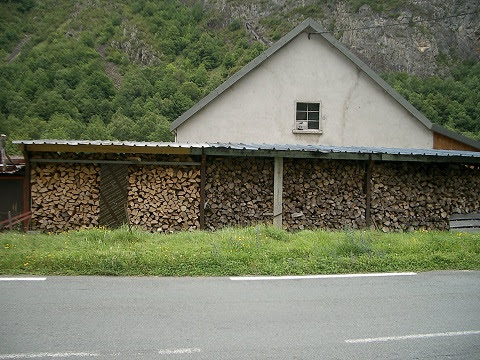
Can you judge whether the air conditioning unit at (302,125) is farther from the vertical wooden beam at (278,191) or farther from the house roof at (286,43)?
the vertical wooden beam at (278,191)

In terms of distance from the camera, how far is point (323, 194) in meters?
13.9

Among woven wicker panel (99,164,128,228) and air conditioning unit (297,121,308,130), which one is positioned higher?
air conditioning unit (297,121,308,130)

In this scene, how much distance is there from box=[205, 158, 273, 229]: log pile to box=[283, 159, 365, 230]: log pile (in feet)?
2.02

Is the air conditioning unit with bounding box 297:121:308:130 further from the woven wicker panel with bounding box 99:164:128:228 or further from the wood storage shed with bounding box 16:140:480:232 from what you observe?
the woven wicker panel with bounding box 99:164:128:228

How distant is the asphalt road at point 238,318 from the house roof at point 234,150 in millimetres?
4979

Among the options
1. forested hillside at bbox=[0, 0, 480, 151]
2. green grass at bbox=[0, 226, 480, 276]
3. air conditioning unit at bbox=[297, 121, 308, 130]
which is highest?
forested hillside at bbox=[0, 0, 480, 151]

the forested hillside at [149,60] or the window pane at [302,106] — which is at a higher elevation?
the forested hillside at [149,60]

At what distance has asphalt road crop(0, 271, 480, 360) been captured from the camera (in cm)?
488

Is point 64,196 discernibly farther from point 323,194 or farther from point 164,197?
point 323,194

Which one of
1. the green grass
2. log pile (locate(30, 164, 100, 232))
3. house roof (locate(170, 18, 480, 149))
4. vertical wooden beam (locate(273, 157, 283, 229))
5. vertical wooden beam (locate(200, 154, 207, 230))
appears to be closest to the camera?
the green grass

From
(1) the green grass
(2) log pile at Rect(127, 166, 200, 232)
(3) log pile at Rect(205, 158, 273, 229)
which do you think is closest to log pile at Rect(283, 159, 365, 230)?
(3) log pile at Rect(205, 158, 273, 229)

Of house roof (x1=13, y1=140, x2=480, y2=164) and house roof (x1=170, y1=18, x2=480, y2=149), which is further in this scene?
house roof (x1=170, y1=18, x2=480, y2=149)

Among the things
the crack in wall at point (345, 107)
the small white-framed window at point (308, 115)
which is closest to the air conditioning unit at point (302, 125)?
the small white-framed window at point (308, 115)

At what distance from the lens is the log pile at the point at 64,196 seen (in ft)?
40.5
